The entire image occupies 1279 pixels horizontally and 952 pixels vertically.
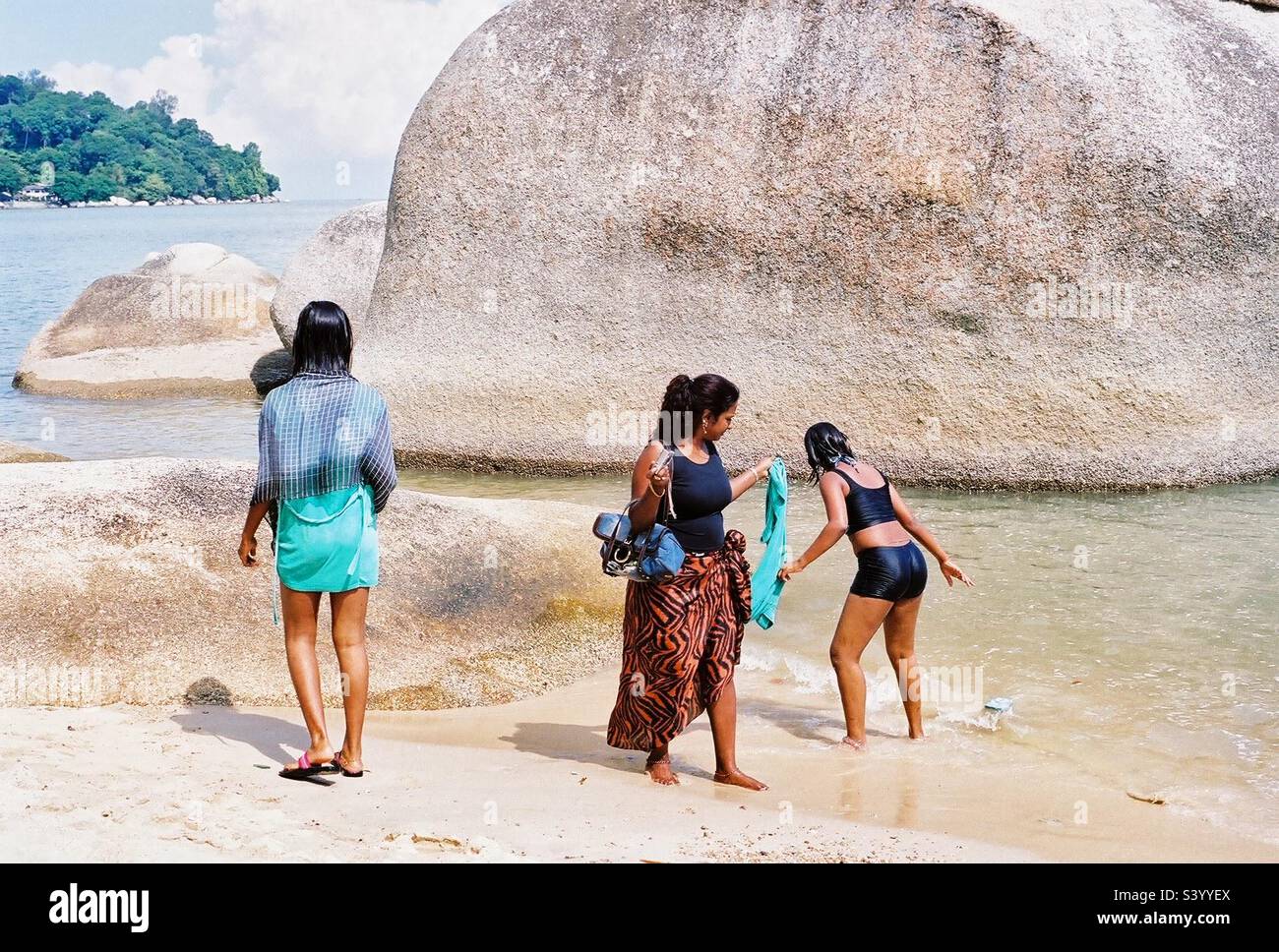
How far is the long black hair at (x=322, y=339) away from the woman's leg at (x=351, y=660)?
0.75m

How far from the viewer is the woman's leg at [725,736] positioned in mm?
4883

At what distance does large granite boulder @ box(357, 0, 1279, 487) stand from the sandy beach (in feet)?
17.1

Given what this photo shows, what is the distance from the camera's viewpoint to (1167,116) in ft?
32.5

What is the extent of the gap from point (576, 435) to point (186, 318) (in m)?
9.24

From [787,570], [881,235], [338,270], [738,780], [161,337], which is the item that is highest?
[338,270]

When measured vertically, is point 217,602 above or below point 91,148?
below

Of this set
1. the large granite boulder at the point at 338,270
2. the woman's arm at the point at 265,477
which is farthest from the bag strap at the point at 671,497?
the large granite boulder at the point at 338,270

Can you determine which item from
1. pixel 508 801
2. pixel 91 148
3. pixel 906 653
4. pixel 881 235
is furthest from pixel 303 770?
pixel 91 148

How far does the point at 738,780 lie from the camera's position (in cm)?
488

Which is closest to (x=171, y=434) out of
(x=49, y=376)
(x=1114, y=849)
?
(x=49, y=376)

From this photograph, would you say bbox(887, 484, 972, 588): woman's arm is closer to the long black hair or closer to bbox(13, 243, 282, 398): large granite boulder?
the long black hair

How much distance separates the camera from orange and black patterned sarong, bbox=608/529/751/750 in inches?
189

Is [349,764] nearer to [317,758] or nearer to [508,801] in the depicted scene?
[317,758]

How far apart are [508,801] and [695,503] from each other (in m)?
1.20
